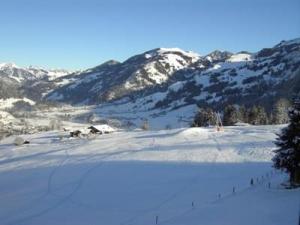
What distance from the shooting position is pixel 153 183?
6103 cm

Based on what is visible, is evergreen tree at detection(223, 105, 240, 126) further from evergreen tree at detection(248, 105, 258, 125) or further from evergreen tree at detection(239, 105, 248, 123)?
evergreen tree at detection(248, 105, 258, 125)

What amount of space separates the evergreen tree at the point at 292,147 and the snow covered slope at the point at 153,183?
2162mm

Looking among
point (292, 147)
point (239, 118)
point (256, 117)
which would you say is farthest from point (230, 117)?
point (292, 147)


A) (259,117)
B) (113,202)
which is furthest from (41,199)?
(259,117)

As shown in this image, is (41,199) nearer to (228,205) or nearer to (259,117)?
(228,205)

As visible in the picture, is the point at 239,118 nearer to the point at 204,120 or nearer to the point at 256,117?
the point at 256,117

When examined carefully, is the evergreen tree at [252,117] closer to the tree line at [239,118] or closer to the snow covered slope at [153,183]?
the tree line at [239,118]

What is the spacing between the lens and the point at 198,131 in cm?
10706

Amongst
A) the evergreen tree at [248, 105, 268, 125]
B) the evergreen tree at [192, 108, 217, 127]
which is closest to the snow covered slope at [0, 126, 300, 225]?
the evergreen tree at [248, 105, 268, 125]

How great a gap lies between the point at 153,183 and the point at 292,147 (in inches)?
910

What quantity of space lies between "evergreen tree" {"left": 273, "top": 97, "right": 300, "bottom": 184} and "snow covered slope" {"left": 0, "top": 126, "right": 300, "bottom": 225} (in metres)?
2.16

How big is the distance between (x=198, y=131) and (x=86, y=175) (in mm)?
42002

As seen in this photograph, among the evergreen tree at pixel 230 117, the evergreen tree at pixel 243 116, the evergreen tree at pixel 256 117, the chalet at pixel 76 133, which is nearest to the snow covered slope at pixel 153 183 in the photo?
the chalet at pixel 76 133

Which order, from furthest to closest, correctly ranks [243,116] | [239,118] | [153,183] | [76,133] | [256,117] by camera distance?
[243,116] → [239,118] → [256,117] → [76,133] → [153,183]
